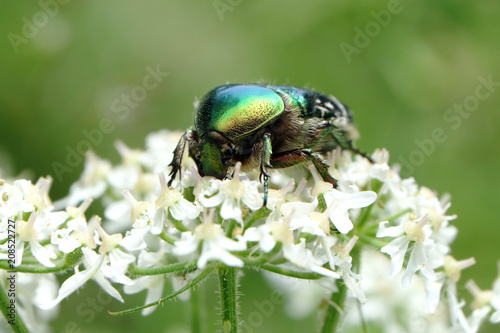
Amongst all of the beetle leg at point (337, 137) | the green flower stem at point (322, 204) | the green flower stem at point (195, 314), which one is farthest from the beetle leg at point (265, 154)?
the green flower stem at point (195, 314)

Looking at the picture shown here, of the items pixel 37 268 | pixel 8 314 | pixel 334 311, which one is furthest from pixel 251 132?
pixel 8 314

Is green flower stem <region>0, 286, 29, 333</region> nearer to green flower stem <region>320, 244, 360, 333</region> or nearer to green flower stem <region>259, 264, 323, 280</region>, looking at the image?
green flower stem <region>259, 264, 323, 280</region>

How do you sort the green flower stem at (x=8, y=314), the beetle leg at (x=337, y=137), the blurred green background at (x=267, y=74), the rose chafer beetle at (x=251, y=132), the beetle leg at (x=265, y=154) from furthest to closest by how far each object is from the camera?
the blurred green background at (x=267, y=74)
the beetle leg at (x=337, y=137)
the rose chafer beetle at (x=251, y=132)
the beetle leg at (x=265, y=154)
the green flower stem at (x=8, y=314)

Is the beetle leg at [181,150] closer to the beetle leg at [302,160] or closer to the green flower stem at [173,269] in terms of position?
the beetle leg at [302,160]

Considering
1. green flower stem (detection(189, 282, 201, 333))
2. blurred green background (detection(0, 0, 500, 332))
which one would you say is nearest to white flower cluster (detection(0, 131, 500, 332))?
green flower stem (detection(189, 282, 201, 333))

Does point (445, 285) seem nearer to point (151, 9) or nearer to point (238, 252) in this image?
point (238, 252)
